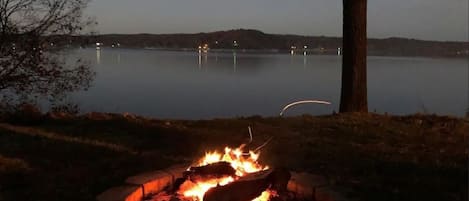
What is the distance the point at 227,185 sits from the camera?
162 inches

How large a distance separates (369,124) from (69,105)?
9251mm

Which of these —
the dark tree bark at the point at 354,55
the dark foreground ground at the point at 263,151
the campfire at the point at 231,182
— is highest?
the dark tree bark at the point at 354,55

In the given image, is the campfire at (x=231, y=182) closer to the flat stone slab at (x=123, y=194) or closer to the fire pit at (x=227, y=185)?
the fire pit at (x=227, y=185)

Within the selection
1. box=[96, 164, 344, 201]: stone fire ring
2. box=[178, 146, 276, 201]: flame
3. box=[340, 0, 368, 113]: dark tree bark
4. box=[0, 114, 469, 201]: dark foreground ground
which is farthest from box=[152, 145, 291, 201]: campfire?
box=[340, 0, 368, 113]: dark tree bark

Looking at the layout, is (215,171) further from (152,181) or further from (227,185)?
(152,181)

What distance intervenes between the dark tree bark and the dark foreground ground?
641 mm

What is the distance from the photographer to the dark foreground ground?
5258mm

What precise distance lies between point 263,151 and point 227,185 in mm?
3007

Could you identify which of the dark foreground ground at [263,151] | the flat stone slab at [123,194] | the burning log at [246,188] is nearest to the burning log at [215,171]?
the burning log at [246,188]

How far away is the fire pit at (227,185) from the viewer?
162 inches

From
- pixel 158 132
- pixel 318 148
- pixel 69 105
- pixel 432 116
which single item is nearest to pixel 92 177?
pixel 158 132

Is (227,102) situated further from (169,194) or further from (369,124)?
(169,194)

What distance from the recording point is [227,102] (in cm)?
3025

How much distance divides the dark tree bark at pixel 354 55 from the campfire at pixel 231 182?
5.97 meters
